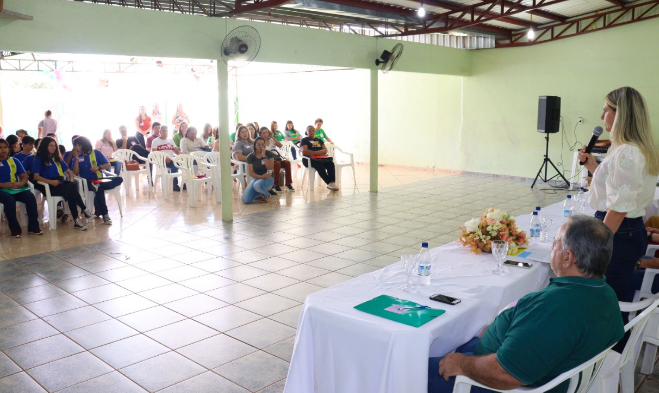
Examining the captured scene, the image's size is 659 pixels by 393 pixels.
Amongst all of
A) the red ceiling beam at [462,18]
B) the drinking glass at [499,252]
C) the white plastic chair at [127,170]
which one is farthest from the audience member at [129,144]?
the drinking glass at [499,252]

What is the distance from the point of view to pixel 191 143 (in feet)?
32.7

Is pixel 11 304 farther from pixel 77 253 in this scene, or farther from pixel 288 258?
pixel 288 258

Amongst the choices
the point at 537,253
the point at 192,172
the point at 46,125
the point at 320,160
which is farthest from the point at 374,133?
the point at 537,253

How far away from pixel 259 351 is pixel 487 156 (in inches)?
386

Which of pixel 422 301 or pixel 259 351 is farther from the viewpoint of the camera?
pixel 259 351

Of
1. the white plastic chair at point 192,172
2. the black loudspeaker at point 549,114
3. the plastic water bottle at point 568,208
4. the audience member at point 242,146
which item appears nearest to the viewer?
the plastic water bottle at point 568,208

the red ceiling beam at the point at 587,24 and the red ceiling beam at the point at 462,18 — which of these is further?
the red ceiling beam at the point at 587,24

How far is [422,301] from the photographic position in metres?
2.39

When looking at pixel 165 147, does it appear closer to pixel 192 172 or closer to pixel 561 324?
pixel 192 172

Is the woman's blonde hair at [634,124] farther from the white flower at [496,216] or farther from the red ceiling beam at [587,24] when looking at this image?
the red ceiling beam at [587,24]

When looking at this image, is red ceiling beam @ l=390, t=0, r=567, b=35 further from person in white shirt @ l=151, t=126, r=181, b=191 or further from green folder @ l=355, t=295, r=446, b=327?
green folder @ l=355, t=295, r=446, b=327

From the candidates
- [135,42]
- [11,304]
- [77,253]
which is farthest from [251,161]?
[11,304]

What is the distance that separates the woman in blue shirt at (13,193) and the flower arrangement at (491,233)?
5593 millimetres

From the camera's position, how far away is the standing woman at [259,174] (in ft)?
29.0
